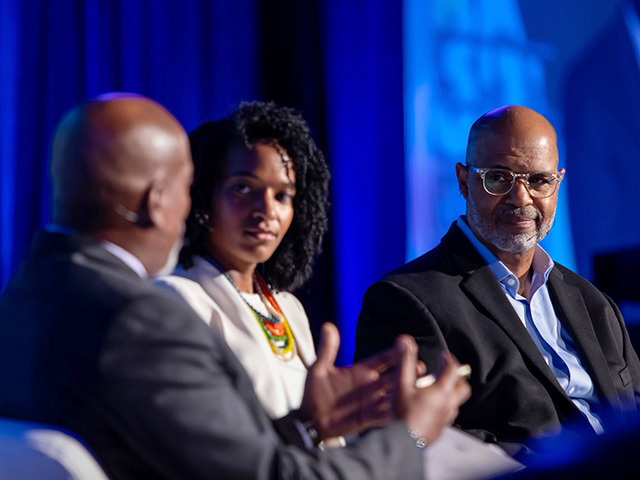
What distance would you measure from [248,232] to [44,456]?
1.10m

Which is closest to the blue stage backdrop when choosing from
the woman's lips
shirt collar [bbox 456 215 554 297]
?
shirt collar [bbox 456 215 554 297]

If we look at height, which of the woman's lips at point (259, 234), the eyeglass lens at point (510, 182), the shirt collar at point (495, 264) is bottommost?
the shirt collar at point (495, 264)

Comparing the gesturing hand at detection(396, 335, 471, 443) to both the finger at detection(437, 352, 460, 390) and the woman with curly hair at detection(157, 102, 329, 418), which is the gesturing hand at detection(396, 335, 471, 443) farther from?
the woman with curly hair at detection(157, 102, 329, 418)

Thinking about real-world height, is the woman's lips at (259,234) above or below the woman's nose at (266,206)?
below

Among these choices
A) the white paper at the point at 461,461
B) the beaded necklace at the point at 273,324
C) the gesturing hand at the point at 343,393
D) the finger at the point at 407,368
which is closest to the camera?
the finger at the point at 407,368

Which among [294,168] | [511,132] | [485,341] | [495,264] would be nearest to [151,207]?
[294,168]

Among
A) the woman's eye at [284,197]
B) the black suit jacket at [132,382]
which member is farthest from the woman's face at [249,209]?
the black suit jacket at [132,382]

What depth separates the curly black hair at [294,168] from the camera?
7.21 ft

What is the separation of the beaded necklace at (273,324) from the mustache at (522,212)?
2.81 ft

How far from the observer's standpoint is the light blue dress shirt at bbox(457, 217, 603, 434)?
241 centimetres

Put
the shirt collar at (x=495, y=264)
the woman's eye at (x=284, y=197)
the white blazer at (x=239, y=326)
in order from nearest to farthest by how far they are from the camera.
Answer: the white blazer at (x=239, y=326), the woman's eye at (x=284, y=197), the shirt collar at (x=495, y=264)

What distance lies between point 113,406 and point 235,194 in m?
1.08

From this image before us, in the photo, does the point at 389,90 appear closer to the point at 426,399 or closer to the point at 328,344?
the point at 328,344

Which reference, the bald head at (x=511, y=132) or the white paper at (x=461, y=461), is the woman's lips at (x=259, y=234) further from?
the bald head at (x=511, y=132)
